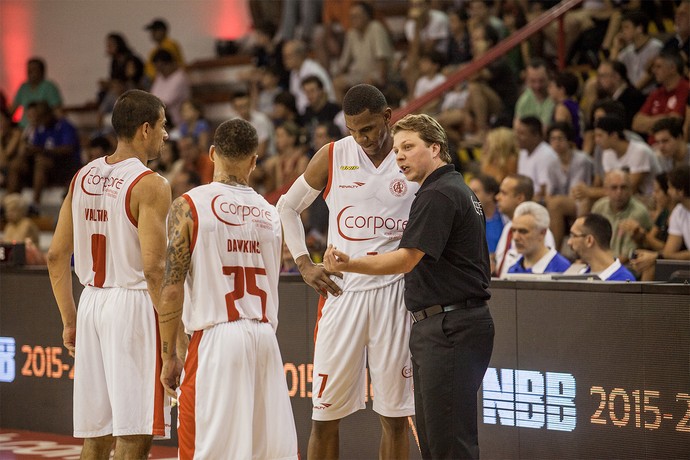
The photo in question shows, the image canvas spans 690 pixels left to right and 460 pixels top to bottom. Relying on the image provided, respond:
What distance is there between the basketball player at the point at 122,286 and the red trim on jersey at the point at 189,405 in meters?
0.51

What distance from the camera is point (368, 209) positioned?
5.89 metres

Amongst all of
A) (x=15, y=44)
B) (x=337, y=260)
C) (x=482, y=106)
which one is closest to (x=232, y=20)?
(x=15, y=44)

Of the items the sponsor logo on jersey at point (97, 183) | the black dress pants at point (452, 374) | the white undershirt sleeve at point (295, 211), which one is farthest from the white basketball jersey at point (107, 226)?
the black dress pants at point (452, 374)

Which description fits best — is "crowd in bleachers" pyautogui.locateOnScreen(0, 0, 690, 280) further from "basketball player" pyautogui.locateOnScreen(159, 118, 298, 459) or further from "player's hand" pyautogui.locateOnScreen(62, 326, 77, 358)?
"player's hand" pyautogui.locateOnScreen(62, 326, 77, 358)

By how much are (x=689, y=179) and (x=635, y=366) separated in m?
2.87

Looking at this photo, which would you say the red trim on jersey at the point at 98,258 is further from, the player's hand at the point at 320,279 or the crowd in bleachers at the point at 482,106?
the crowd in bleachers at the point at 482,106

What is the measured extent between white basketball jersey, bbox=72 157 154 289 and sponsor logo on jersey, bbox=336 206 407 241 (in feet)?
3.80

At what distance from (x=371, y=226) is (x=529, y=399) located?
1.73 meters

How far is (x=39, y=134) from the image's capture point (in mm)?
15492

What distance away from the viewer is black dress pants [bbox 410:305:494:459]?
16.5 feet

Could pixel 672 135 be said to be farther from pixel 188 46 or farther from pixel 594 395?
pixel 188 46

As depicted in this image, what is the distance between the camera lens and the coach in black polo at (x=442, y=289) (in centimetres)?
504

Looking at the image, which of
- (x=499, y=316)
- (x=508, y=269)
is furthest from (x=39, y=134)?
(x=499, y=316)

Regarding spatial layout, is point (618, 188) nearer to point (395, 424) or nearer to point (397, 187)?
point (397, 187)
